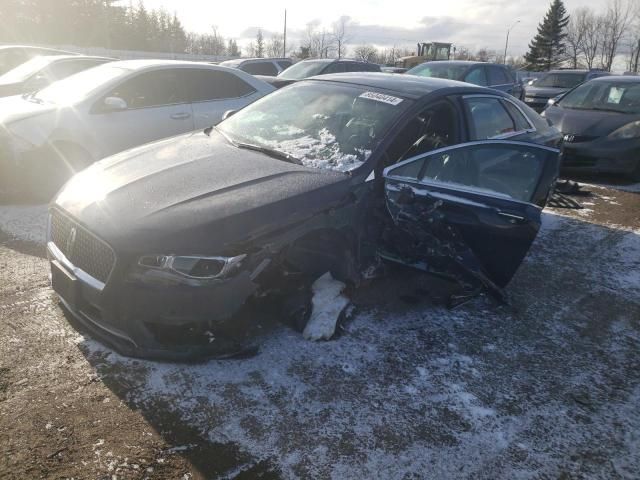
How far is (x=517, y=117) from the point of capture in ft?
16.1

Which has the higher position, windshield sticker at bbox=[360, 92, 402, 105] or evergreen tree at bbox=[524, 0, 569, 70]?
evergreen tree at bbox=[524, 0, 569, 70]

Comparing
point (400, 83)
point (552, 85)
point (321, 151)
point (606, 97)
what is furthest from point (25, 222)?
point (552, 85)

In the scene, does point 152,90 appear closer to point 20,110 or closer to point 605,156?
point 20,110

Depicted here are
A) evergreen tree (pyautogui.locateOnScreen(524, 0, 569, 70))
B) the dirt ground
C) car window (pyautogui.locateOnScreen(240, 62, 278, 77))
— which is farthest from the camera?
evergreen tree (pyautogui.locateOnScreen(524, 0, 569, 70))

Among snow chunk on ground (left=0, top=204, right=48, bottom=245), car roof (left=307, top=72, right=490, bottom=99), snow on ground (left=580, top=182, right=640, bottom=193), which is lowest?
snow chunk on ground (left=0, top=204, right=48, bottom=245)

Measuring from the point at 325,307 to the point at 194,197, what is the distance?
1121 mm

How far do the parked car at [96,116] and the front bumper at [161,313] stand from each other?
11.1 feet

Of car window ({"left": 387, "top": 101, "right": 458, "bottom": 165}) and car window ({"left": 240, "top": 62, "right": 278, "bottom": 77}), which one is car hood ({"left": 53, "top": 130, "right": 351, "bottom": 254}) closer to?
car window ({"left": 387, "top": 101, "right": 458, "bottom": 165})

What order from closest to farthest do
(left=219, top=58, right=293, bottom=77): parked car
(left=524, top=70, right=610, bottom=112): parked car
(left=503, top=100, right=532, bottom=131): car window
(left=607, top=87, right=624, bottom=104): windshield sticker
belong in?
(left=503, top=100, right=532, bottom=131): car window
(left=607, top=87, right=624, bottom=104): windshield sticker
(left=219, top=58, right=293, bottom=77): parked car
(left=524, top=70, right=610, bottom=112): parked car

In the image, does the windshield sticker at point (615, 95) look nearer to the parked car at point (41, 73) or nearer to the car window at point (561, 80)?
the car window at point (561, 80)

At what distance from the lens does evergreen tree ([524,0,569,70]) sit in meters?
56.9

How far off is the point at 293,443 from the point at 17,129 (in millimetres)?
5051

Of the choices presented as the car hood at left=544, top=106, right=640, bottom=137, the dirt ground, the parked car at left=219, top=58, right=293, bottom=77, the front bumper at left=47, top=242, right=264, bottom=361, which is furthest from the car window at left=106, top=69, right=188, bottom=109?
the parked car at left=219, top=58, right=293, bottom=77

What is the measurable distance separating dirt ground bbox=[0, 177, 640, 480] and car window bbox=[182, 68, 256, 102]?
366 centimetres
